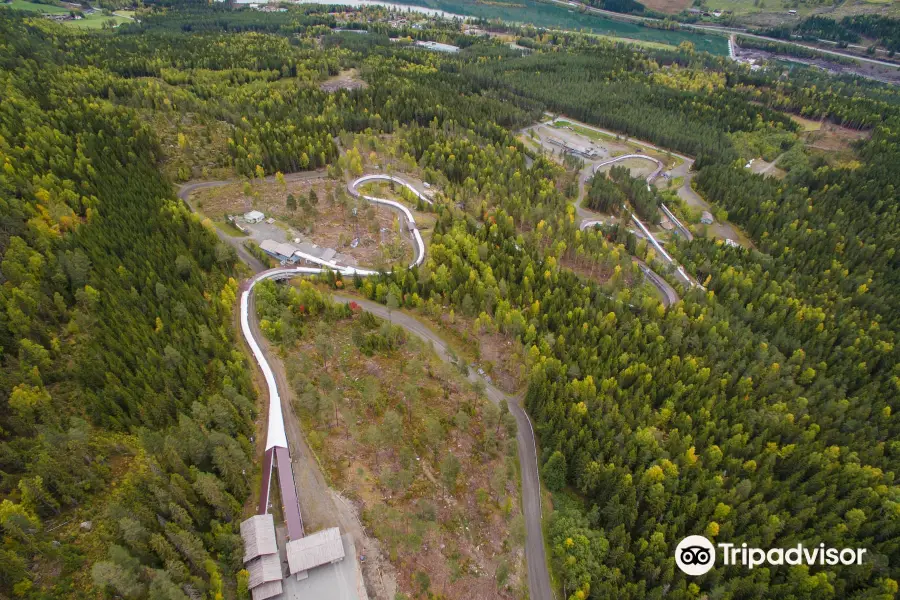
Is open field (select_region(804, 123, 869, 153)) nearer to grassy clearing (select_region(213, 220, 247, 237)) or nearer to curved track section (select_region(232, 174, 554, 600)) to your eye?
curved track section (select_region(232, 174, 554, 600))

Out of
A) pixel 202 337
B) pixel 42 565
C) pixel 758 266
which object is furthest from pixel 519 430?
pixel 758 266

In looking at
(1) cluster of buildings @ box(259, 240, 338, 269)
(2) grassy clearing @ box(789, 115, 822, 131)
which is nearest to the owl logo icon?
(1) cluster of buildings @ box(259, 240, 338, 269)

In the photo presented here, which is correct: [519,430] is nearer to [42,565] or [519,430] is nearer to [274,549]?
[274,549]

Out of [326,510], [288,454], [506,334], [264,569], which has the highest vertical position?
[506,334]

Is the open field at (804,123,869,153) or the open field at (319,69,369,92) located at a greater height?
the open field at (319,69,369,92)

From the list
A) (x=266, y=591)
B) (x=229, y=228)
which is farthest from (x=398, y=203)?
(x=266, y=591)

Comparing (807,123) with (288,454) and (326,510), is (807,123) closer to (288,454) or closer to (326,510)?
(288,454)
